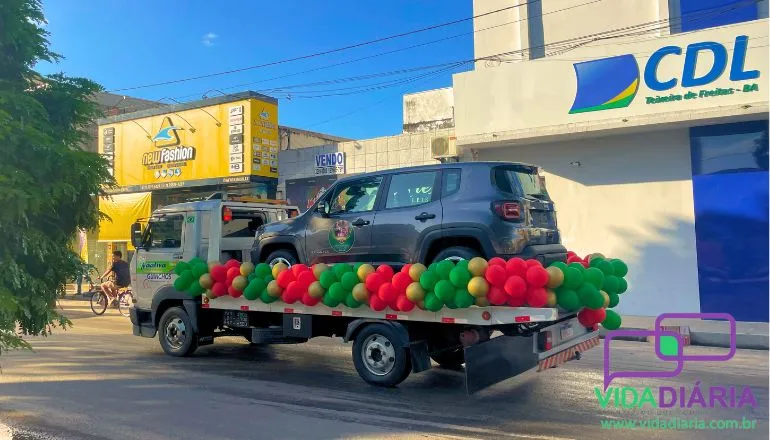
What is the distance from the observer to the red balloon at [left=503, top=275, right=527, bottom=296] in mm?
5297

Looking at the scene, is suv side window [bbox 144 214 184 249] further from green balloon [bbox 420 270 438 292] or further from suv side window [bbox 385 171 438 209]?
green balloon [bbox 420 270 438 292]

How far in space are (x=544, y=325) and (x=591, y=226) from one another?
8754 mm

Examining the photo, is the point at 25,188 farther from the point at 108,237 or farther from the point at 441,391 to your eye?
the point at 108,237

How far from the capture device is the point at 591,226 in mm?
13891

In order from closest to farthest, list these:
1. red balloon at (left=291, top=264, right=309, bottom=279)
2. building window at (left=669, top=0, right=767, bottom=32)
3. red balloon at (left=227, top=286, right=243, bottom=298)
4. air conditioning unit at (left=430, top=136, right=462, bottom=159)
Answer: red balloon at (left=291, top=264, right=309, bottom=279) → red balloon at (left=227, top=286, right=243, bottom=298) → building window at (left=669, top=0, right=767, bottom=32) → air conditioning unit at (left=430, top=136, right=462, bottom=159)

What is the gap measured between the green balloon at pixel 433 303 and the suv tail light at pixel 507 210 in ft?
3.82

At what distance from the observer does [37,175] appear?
4.41 metres

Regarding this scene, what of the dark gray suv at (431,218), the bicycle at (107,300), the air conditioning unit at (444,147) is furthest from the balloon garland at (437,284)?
the bicycle at (107,300)

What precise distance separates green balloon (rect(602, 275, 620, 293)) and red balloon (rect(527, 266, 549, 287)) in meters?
1.49

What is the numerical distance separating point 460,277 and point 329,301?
5.68ft

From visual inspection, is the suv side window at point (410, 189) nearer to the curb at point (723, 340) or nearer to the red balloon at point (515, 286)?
the red balloon at point (515, 286)

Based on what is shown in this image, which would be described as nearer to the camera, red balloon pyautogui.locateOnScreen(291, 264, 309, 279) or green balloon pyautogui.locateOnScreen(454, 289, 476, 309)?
green balloon pyautogui.locateOnScreen(454, 289, 476, 309)

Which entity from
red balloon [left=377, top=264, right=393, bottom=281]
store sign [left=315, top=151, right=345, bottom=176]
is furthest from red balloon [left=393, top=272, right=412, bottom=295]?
store sign [left=315, top=151, right=345, bottom=176]

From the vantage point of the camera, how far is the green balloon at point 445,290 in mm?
5645
